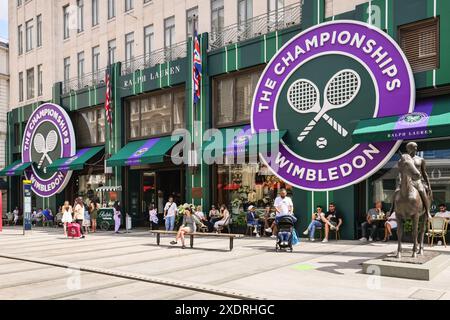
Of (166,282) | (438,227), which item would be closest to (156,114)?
(438,227)

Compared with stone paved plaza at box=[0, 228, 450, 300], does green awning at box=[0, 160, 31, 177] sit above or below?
above

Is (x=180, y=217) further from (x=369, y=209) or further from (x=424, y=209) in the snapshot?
(x=424, y=209)

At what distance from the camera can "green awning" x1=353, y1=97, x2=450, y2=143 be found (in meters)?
13.1

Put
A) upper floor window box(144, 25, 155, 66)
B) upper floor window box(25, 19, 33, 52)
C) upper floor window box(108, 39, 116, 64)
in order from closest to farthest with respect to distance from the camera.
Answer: upper floor window box(144, 25, 155, 66) < upper floor window box(108, 39, 116, 64) < upper floor window box(25, 19, 33, 52)

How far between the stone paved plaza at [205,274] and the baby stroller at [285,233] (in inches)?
13.8

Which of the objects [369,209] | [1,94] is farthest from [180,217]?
[1,94]

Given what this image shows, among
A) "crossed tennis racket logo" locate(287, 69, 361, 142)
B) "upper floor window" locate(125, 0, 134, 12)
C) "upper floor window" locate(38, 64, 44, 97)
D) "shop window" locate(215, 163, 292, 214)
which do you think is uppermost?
"upper floor window" locate(125, 0, 134, 12)

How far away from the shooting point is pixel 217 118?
2028 cm

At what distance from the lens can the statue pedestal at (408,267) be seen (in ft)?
28.1

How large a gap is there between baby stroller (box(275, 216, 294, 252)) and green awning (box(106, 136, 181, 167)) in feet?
28.4

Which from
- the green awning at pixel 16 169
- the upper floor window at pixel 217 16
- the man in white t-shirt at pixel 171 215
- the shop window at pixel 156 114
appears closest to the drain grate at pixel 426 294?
the man in white t-shirt at pixel 171 215

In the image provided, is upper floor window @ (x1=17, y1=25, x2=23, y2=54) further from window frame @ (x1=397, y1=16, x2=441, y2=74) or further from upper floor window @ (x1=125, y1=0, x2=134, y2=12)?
window frame @ (x1=397, y1=16, x2=441, y2=74)

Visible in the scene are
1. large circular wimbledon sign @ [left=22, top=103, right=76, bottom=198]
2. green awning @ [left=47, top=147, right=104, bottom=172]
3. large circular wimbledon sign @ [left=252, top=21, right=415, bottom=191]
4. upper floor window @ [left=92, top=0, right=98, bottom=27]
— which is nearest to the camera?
large circular wimbledon sign @ [left=252, top=21, right=415, bottom=191]

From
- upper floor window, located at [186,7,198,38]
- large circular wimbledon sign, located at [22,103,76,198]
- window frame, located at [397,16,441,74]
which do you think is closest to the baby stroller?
window frame, located at [397,16,441,74]
